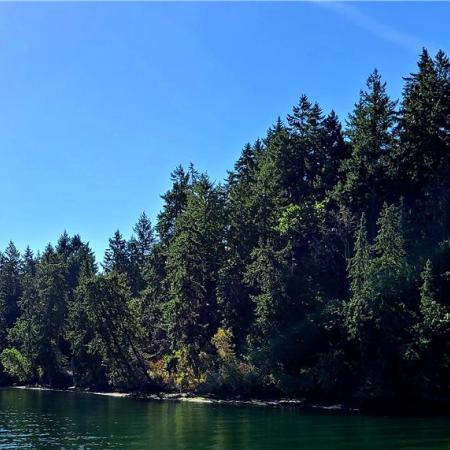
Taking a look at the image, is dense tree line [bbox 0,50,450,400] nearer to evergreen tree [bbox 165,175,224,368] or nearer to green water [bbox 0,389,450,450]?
evergreen tree [bbox 165,175,224,368]

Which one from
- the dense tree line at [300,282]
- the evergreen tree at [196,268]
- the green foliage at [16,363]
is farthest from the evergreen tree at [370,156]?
the green foliage at [16,363]

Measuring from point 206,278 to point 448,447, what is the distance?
46.7m

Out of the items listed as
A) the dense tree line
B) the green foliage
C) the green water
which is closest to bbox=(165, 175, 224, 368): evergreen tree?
the dense tree line

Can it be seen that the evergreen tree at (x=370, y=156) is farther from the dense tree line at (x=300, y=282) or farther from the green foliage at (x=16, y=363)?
the green foliage at (x=16, y=363)

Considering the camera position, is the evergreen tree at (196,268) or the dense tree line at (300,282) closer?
the dense tree line at (300,282)

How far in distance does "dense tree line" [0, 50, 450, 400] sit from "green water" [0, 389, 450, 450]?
641 cm

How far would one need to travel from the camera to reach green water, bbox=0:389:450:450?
30.7 metres

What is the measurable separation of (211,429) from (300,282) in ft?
72.0

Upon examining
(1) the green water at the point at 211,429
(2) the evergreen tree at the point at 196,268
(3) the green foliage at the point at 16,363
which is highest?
(2) the evergreen tree at the point at 196,268

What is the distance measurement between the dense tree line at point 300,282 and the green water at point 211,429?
6411 millimetres

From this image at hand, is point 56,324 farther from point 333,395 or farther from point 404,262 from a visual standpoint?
point 404,262

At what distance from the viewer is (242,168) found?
92000 millimetres

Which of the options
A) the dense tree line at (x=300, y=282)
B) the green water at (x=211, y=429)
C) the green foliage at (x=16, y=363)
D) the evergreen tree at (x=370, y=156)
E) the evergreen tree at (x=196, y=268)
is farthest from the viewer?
the green foliage at (x=16, y=363)

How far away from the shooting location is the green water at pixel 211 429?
3067cm
